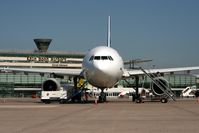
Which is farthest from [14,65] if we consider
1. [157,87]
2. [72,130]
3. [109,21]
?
[72,130]

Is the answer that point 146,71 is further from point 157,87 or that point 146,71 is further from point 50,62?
point 50,62

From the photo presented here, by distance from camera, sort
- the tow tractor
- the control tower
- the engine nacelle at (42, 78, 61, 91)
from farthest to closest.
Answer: the control tower < the tow tractor < the engine nacelle at (42, 78, 61, 91)

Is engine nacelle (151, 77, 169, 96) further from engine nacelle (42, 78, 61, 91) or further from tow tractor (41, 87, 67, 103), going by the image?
engine nacelle (42, 78, 61, 91)

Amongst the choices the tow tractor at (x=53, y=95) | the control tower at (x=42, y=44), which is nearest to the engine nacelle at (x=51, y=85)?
the tow tractor at (x=53, y=95)

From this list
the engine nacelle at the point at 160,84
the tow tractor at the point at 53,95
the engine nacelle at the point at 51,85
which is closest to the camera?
the engine nacelle at the point at 160,84

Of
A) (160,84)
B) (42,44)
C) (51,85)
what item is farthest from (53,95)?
(42,44)

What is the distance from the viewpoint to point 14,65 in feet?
444

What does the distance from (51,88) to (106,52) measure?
27.7 feet

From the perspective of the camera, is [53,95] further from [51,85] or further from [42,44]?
[42,44]

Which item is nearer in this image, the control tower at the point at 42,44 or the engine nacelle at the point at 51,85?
the engine nacelle at the point at 51,85

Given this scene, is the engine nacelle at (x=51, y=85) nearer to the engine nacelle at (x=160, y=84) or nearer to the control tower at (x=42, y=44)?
the engine nacelle at (x=160, y=84)

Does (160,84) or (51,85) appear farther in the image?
(51,85)

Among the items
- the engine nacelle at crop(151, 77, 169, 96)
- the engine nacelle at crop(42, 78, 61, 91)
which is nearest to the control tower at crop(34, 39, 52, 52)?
the engine nacelle at crop(42, 78, 61, 91)

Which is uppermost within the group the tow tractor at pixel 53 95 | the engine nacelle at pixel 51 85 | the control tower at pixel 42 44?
the control tower at pixel 42 44
